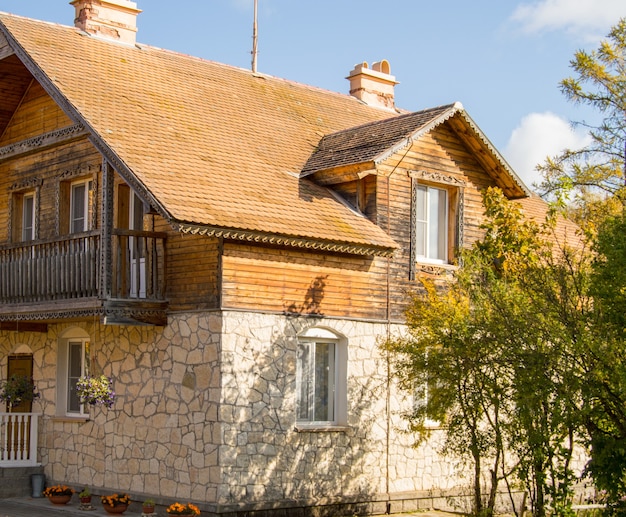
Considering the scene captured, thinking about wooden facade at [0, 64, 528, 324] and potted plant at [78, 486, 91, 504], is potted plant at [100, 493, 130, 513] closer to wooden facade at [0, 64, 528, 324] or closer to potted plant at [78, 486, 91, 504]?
potted plant at [78, 486, 91, 504]

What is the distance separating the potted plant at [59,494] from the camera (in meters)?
18.0

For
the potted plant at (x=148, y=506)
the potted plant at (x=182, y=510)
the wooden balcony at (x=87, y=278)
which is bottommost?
the potted plant at (x=148, y=506)

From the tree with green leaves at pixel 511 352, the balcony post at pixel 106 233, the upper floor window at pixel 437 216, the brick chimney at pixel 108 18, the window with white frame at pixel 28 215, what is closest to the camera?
the tree with green leaves at pixel 511 352

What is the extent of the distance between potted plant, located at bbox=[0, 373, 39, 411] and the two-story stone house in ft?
0.85

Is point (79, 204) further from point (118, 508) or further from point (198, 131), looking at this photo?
point (118, 508)

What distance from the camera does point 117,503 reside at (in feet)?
54.8

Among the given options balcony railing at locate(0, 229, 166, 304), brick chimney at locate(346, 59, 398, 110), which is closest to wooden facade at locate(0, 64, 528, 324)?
balcony railing at locate(0, 229, 166, 304)

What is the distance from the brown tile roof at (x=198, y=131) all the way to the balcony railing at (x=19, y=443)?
5856 millimetres

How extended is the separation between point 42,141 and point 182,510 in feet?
24.3

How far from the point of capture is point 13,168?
21047mm

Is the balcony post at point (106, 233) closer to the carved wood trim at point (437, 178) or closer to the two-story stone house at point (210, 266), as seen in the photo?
the two-story stone house at point (210, 266)

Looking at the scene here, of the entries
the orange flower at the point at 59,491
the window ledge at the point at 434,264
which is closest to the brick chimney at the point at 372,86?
the window ledge at the point at 434,264

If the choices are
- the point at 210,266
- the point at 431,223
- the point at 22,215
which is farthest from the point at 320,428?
the point at 22,215

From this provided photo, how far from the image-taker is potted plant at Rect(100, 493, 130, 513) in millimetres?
16703
